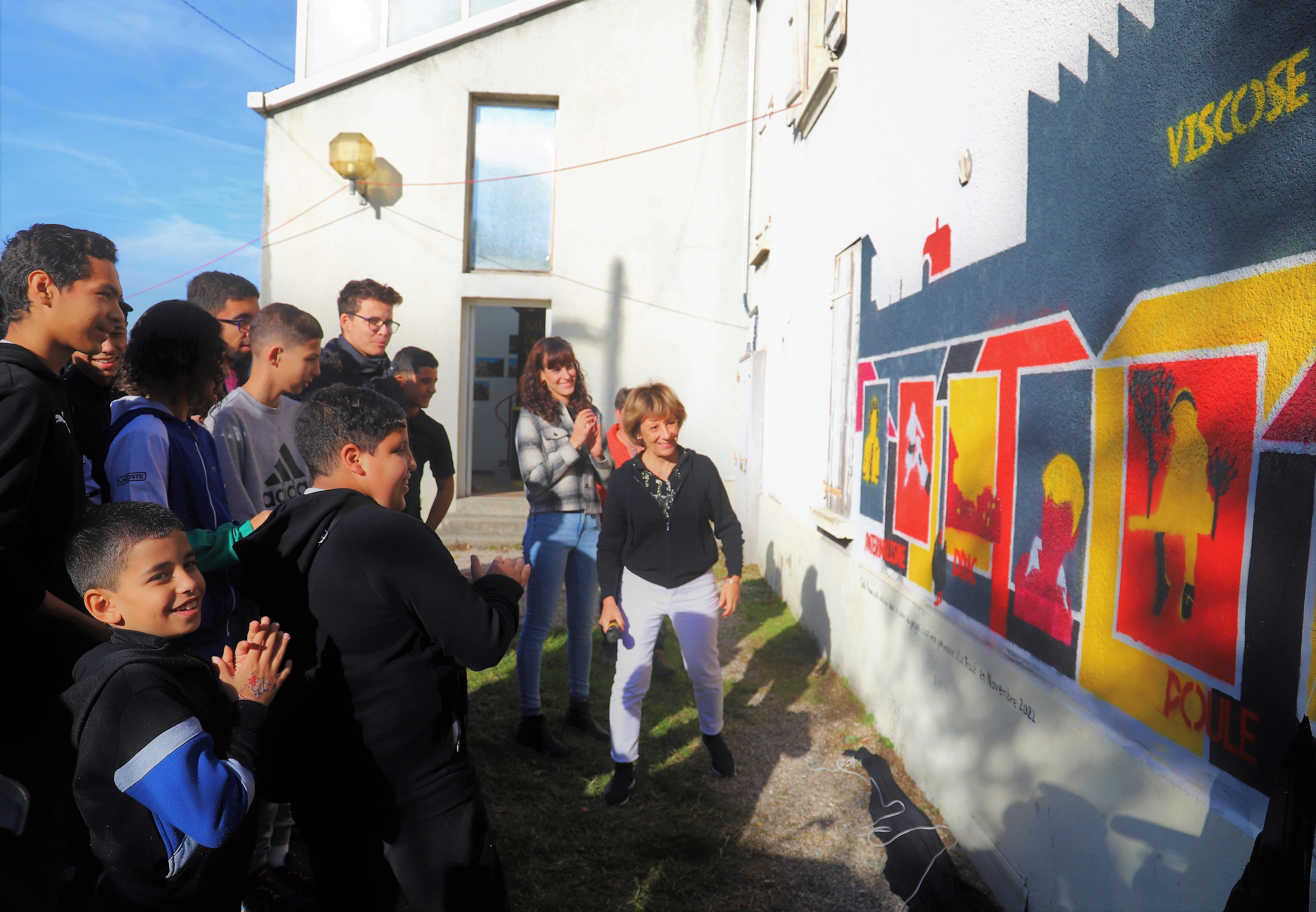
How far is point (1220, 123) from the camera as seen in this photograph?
1.86 m

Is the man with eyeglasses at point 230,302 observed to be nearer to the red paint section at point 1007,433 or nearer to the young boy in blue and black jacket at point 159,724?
the young boy in blue and black jacket at point 159,724

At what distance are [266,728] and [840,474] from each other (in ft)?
13.6

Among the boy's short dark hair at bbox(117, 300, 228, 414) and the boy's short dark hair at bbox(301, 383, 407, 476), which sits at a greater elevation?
the boy's short dark hair at bbox(117, 300, 228, 414)

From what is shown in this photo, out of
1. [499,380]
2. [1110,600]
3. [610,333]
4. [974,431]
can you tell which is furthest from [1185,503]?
[499,380]

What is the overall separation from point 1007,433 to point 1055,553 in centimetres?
55

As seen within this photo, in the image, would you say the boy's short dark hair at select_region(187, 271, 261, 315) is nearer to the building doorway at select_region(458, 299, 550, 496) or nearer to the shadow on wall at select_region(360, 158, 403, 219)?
the shadow on wall at select_region(360, 158, 403, 219)

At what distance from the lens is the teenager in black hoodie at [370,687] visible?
175 cm

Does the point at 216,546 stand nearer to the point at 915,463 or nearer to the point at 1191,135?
the point at 1191,135

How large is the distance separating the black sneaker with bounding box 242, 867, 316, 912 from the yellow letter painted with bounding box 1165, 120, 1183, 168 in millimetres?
3066

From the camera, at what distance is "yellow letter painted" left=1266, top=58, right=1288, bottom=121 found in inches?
65.5

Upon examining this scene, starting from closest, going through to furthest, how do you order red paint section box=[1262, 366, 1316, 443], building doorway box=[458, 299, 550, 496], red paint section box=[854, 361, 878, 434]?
1. red paint section box=[1262, 366, 1316, 443]
2. red paint section box=[854, 361, 878, 434]
3. building doorway box=[458, 299, 550, 496]

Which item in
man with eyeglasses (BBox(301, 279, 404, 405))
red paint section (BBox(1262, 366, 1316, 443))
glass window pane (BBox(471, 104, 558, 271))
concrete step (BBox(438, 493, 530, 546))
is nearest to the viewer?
red paint section (BBox(1262, 366, 1316, 443))

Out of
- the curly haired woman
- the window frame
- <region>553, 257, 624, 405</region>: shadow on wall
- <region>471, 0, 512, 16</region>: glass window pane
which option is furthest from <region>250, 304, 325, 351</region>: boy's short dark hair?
<region>471, 0, 512, 16</region>: glass window pane

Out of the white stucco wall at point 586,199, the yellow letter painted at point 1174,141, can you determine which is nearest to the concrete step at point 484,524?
the white stucco wall at point 586,199
